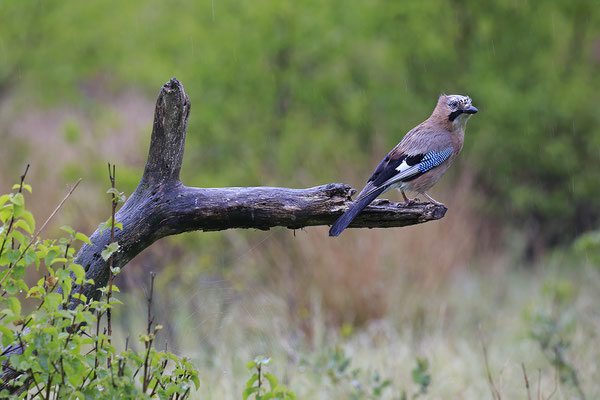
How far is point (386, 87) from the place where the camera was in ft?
39.5

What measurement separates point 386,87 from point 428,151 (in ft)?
28.0

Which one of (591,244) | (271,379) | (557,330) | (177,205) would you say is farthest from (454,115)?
(557,330)

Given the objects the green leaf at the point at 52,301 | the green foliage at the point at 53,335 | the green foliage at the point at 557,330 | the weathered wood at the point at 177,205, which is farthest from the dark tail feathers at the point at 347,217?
the green foliage at the point at 557,330

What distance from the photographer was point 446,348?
7301 mm

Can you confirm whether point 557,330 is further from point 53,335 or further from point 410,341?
point 53,335

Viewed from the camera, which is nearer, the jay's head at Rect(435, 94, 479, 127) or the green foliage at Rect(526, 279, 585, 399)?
the jay's head at Rect(435, 94, 479, 127)

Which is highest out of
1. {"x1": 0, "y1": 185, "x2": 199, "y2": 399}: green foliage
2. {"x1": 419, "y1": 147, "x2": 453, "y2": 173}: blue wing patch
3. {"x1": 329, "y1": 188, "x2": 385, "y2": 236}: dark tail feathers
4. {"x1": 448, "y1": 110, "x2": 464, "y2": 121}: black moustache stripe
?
{"x1": 448, "y1": 110, "x2": 464, "y2": 121}: black moustache stripe

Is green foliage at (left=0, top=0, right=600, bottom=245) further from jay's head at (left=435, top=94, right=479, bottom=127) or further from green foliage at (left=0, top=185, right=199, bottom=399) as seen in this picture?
green foliage at (left=0, top=185, right=199, bottom=399)

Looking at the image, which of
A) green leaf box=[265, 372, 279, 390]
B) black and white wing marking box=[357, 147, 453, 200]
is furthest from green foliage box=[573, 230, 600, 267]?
green leaf box=[265, 372, 279, 390]

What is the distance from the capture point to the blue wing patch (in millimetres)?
3688

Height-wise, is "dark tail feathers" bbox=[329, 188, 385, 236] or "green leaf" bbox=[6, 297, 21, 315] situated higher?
"dark tail feathers" bbox=[329, 188, 385, 236]

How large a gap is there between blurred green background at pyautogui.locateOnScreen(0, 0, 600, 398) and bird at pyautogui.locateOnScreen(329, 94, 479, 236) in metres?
3.80

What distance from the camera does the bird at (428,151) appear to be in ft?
11.9

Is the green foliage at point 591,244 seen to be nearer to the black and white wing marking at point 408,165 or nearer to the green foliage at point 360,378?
the green foliage at point 360,378
